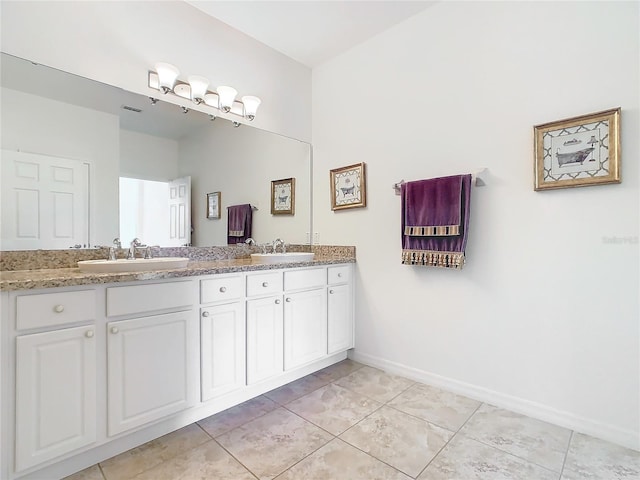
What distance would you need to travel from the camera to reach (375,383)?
7.72 ft

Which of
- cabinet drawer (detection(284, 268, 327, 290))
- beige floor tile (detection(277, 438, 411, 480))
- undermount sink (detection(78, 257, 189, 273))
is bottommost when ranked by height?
beige floor tile (detection(277, 438, 411, 480))

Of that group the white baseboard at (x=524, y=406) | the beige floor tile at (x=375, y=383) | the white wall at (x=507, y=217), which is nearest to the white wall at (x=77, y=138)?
the white wall at (x=507, y=217)

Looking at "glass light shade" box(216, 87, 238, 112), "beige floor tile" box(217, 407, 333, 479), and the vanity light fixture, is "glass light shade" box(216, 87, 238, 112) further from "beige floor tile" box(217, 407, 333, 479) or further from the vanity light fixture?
"beige floor tile" box(217, 407, 333, 479)

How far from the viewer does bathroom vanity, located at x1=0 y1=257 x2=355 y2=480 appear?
124 cm

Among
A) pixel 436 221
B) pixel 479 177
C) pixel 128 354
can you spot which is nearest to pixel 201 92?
pixel 128 354

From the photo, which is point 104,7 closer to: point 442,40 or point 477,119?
point 442,40

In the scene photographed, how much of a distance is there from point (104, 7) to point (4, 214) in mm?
1300

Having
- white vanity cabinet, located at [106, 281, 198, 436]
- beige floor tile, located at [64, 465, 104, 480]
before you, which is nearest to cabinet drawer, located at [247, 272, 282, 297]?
white vanity cabinet, located at [106, 281, 198, 436]

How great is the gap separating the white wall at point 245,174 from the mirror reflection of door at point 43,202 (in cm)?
67

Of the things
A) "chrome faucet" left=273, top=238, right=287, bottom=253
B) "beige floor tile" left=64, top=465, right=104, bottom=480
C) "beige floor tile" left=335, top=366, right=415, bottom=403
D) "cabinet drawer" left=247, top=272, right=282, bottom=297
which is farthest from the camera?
"chrome faucet" left=273, top=238, right=287, bottom=253

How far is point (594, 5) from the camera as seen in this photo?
1.68 m

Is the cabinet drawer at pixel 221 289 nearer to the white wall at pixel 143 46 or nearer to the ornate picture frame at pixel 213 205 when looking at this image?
the ornate picture frame at pixel 213 205

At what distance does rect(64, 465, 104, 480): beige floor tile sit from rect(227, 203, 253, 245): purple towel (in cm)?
154

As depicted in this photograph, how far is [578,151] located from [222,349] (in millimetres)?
2199
